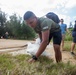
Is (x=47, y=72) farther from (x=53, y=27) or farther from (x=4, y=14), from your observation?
(x=4, y=14)

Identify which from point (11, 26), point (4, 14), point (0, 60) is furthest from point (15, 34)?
point (0, 60)

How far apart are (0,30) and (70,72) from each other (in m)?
44.3

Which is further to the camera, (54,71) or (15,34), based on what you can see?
(15,34)

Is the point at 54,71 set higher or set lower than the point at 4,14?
lower

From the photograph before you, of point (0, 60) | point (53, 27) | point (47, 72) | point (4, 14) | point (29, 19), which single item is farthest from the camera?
point (4, 14)

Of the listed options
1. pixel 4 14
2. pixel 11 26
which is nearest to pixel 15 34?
pixel 11 26

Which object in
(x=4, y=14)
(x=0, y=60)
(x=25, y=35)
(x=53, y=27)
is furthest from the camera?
(x=4, y=14)

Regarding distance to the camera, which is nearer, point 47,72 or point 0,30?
point 47,72

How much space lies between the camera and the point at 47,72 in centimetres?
387

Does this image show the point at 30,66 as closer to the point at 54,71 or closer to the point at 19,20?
the point at 54,71

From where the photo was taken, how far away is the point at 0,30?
156 feet

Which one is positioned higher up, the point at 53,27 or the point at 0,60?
the point at 53,27

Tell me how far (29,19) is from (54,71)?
107 centimetres

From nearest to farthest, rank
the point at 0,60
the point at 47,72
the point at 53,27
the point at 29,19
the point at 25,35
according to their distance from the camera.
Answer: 1. the point at 47,72
2. the point at 29,19
3. the point at 53,27
4. the point at 0,60
5. the point at 25,35
